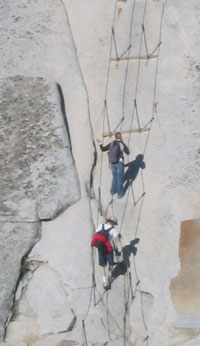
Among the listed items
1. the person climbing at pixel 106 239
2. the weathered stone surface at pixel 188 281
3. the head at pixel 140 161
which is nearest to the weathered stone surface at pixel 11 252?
the person climbing at pixel 106 239

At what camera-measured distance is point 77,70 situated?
1822 inches

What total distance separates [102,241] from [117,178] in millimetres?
2273

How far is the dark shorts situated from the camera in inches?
1686

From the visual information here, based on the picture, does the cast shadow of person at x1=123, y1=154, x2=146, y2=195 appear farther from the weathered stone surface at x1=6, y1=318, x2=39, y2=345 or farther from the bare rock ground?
the weathered stone surface at x1=6, y1=318, x2=39, y2=345

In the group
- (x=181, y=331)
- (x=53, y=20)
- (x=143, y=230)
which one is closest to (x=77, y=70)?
(x=53, y=20)

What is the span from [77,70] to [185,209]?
502cm

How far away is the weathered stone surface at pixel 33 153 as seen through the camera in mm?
44312

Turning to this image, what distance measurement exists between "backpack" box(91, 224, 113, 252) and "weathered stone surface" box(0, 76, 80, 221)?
6.96 ft

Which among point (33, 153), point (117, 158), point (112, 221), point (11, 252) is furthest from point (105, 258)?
point (33, 153)

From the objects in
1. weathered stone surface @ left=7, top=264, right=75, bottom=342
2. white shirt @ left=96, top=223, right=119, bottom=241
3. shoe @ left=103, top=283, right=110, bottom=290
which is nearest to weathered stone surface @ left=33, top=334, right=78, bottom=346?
weathered stone surface @ left=7, top=264, right=75, bottom=342

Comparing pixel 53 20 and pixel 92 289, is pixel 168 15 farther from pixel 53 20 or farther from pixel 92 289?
pixel 92 289

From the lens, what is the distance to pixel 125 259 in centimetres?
4394

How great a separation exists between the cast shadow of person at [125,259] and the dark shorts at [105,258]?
0.75m

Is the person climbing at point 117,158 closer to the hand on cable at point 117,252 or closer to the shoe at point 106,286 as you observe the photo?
the hand on cable at point 117,252
